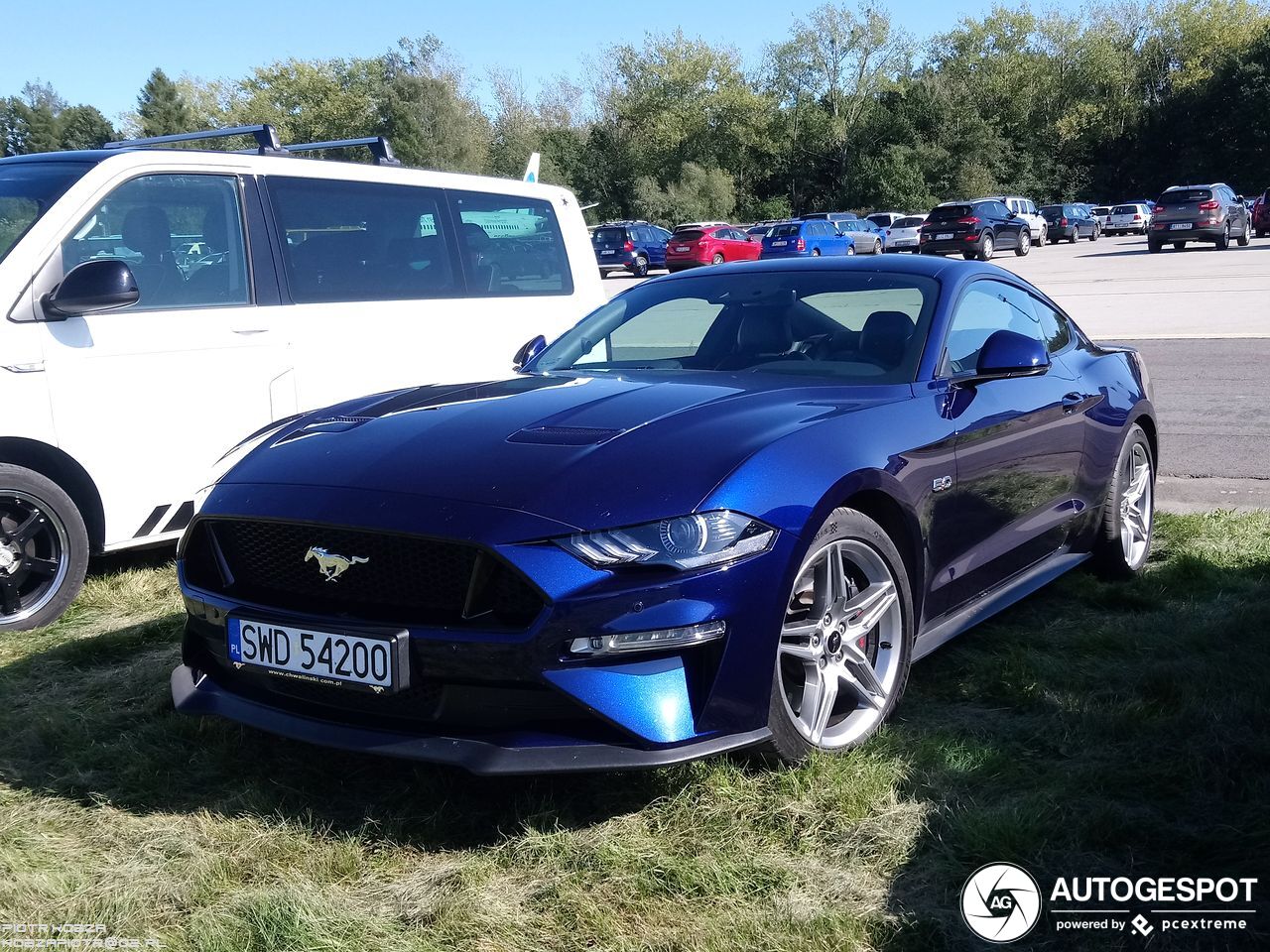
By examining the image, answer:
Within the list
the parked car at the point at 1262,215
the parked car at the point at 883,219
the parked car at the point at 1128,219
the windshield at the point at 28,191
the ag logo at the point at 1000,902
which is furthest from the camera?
the parked car at the point at 1128,219

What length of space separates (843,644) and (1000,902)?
864 millimetres

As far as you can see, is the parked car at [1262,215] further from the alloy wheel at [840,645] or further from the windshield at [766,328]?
the alloy wheel at [840,645]

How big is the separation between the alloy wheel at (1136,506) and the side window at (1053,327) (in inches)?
24.0

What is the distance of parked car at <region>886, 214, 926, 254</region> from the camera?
4331 cm

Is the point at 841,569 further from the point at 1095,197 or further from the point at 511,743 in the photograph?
the point at 1095,197

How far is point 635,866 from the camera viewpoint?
270 cm

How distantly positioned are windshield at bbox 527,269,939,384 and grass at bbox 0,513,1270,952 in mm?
1109

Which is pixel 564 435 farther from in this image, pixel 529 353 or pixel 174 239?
pixel 174 239

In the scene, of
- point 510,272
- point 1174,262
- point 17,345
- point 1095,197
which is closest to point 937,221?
point 1174,262

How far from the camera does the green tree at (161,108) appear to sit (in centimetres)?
8244

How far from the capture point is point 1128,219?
49.7 meters

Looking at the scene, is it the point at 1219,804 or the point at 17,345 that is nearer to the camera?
the point at 1219,804

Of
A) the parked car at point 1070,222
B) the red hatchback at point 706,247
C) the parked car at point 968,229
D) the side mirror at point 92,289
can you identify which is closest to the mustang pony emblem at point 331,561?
the side mirror at point 92,289

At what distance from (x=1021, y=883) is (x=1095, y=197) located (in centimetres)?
7481
